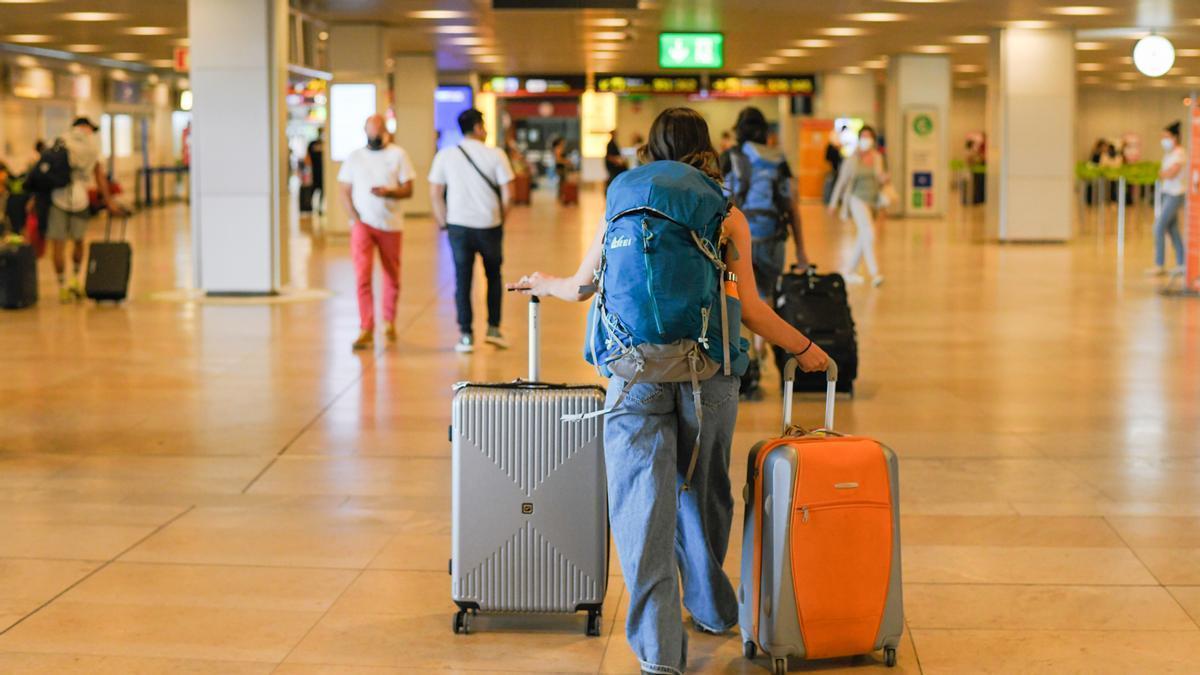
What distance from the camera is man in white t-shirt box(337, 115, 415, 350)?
11469mm

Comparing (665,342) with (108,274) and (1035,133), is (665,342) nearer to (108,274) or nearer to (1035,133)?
(108,274)

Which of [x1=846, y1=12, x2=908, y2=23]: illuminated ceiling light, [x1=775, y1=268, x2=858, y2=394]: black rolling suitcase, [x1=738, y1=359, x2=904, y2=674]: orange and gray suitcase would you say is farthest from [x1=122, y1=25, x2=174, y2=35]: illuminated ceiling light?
[x1=738, y1=359, x2=904, y2=674]: orange and gray suitcase

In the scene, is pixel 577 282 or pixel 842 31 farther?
pixel 842 31

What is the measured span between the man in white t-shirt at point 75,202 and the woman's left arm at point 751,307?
38.6ft

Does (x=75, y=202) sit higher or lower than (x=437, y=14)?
lower

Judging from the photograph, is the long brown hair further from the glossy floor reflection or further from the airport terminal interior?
the glossy floor reflection

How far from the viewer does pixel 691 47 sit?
26.3 m

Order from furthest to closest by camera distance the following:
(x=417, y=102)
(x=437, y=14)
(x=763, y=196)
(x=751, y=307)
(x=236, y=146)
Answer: (x=417, y=102)
(x=437, y=14)
(x=236, y=146)
(x=763, y=196)
(x=751, y=307)

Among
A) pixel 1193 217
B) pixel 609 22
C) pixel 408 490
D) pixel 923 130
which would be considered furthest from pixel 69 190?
pixel 923 130

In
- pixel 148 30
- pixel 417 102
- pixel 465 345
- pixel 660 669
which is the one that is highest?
pixel 148 30

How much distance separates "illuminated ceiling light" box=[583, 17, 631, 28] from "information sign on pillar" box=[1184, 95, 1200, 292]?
11.1m

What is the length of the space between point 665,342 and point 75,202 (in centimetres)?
1218

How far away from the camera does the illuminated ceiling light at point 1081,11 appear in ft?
71.4

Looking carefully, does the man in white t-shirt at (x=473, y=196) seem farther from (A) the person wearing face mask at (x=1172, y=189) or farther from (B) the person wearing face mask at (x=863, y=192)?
(A) the person wearing face mask at (x=1172, y=189)
